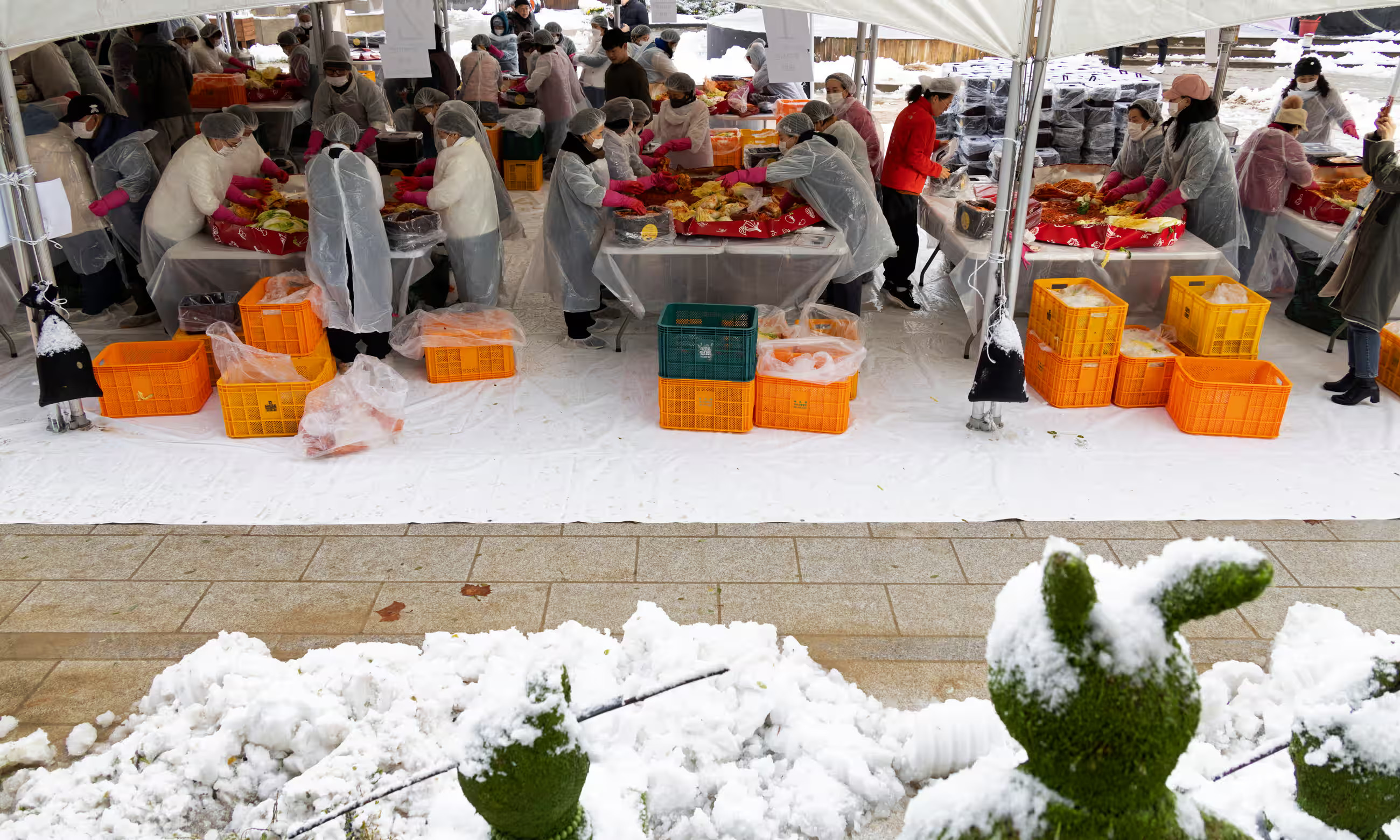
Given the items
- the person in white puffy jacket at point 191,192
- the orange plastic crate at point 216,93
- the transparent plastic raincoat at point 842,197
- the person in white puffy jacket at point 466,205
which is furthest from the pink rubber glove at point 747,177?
the orange plastic crate at point 216,93

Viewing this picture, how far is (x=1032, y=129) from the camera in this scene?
5.19 metres

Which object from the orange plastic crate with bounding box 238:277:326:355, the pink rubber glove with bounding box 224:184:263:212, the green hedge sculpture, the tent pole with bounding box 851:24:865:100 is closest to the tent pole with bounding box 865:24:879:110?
the tent pole with bounding box 851:24:865:100

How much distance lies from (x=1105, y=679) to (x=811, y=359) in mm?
4270

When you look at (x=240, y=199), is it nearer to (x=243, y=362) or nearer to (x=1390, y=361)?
(x=243, y=362)

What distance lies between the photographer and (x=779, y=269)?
21.9 ft

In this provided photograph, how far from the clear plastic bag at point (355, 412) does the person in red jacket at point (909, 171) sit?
3.57 m

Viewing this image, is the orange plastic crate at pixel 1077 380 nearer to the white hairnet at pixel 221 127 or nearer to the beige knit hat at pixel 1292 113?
the beige knit hat at pixel 1292 113

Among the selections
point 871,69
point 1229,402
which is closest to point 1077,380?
point 1229,402

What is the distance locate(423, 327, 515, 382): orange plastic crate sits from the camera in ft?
21.2

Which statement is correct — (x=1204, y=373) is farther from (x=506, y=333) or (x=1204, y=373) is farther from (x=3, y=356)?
(x=3, y=356)

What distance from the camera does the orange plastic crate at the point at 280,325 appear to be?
19.4 ft

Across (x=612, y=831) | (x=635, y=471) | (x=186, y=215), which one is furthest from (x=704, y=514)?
(x=186, y=215)

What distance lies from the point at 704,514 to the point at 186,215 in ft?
13.2

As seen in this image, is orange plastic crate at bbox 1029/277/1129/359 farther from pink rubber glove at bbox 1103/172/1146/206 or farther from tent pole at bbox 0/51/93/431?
tent pole at bbox 0/51/93/431
